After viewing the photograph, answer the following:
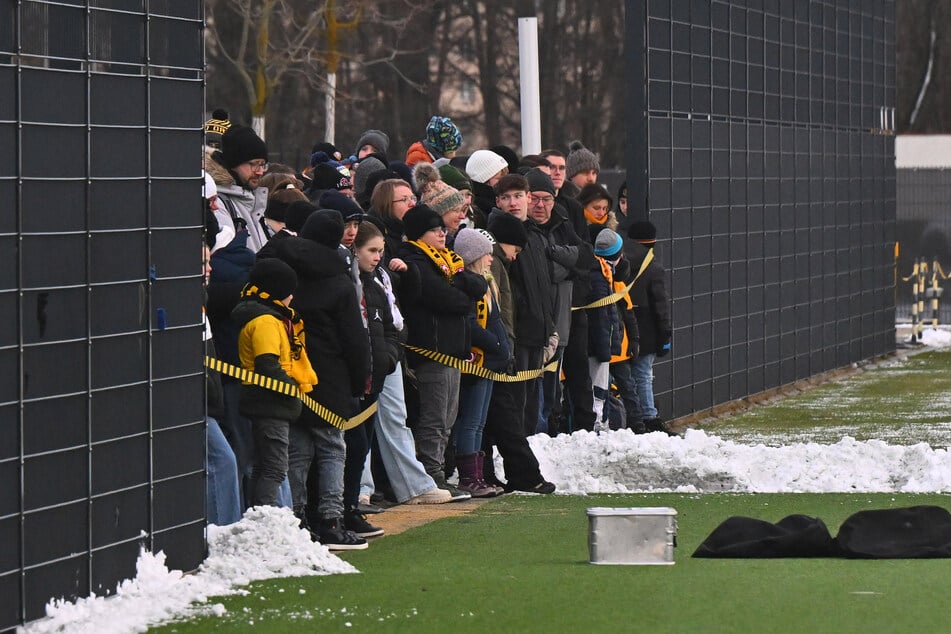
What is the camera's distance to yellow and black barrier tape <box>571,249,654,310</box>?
14680 millimetres

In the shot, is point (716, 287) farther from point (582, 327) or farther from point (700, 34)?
point (582, 327)

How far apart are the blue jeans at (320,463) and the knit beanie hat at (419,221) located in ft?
6.47

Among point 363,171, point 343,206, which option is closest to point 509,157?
point 363,171

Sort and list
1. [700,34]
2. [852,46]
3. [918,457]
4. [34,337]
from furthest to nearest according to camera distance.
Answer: [852,46], [700,34], [918,457], [34,337]

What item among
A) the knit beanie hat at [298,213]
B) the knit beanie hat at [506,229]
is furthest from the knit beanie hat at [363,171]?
the knit beanie hat at [298,213]

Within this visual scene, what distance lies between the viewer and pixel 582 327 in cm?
1455

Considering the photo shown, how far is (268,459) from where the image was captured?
9445 millimetres

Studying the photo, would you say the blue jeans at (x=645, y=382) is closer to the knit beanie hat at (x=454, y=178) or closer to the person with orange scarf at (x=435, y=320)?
the knit beanie hat at (x=454, y=178)

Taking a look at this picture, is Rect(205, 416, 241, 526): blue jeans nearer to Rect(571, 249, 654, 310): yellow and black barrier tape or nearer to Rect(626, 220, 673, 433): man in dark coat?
Rect(571, 249, 654, 310): yellow and black barrier tape

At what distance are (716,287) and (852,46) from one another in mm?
6117

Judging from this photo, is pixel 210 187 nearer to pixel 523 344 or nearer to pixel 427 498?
pixel 427 498

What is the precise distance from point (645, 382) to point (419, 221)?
4752 mm

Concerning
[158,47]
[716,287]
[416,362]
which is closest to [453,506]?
[416,362]

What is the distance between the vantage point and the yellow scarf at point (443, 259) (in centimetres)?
1167
